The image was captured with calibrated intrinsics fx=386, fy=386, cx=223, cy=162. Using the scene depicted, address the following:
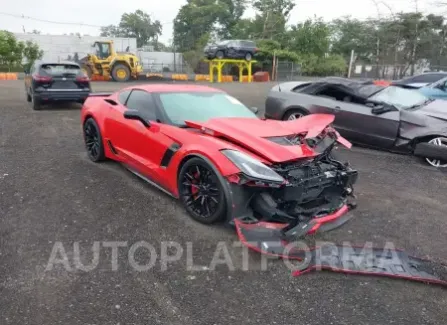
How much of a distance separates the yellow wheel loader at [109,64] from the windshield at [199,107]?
1944cm

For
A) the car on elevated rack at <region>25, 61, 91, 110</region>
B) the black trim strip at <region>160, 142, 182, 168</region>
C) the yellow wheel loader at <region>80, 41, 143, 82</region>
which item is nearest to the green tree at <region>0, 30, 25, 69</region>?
the yellow wheel loader at <region>80, 41, 143, 82</region>

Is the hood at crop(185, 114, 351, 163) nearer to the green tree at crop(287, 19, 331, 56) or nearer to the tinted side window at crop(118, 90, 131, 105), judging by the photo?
the tinted side window at crop(118, 90, 131, 105)

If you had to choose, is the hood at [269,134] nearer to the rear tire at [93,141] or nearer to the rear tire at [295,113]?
the rear tire at [93,141]

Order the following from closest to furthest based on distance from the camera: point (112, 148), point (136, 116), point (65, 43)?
point (136, 116), point (112, 148), point (65, 43)

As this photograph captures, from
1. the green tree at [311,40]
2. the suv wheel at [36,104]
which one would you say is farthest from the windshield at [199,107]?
the green tree at [311,40]

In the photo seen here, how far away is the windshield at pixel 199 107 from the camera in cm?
458

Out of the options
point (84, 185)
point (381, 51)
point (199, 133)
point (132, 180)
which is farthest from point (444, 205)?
point (381, 51)

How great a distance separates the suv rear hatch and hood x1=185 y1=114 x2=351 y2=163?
8.13 metres

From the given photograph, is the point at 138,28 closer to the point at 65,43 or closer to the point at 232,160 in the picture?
the point at 65,43

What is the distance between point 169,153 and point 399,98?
5177mm

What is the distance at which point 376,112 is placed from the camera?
6801 millimetres

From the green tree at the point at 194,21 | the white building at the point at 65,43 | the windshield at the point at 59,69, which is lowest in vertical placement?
the windshield at the point at 59,69

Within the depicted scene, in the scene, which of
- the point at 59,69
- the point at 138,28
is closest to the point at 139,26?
the point at 138,28

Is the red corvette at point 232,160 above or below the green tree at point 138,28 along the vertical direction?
below
